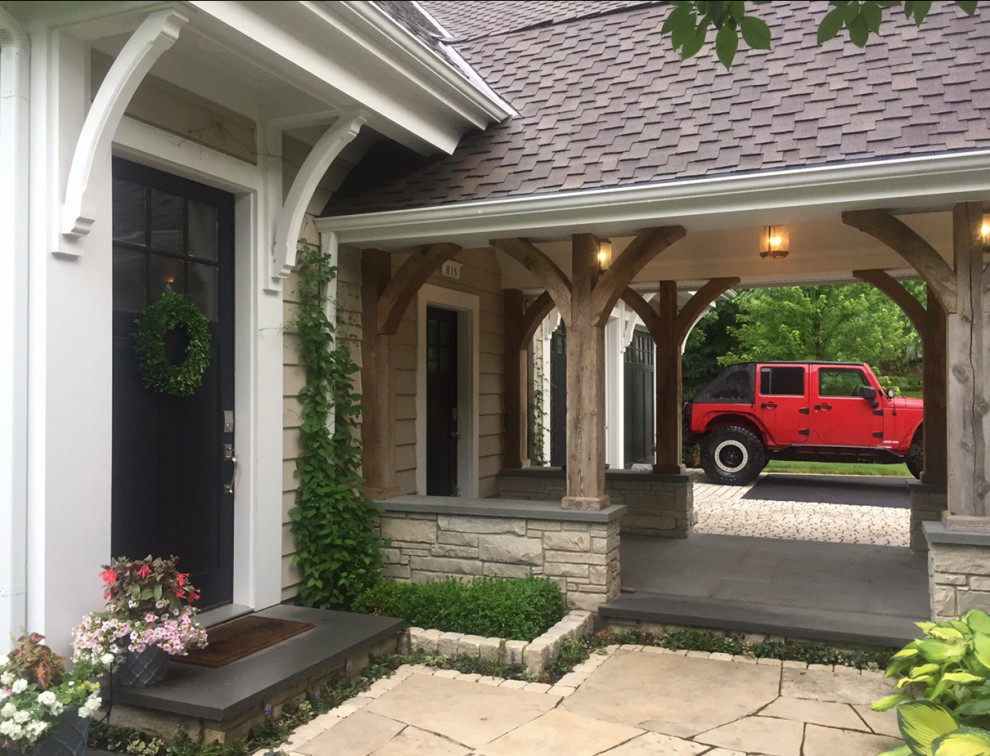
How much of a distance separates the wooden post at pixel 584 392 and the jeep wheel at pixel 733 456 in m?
8.13

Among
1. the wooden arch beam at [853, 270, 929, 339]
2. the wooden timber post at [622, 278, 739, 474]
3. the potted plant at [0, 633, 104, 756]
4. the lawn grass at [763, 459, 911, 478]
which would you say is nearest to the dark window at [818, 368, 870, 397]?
the lawn grass at [763, 459, 911, 478]

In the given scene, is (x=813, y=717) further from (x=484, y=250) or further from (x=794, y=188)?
(x=484, y=250)

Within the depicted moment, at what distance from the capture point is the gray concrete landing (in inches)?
181

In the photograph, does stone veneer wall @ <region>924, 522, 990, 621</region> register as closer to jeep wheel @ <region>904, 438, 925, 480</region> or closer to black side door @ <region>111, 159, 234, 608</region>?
black side door @ <region>111, 159, 234, 608</region>

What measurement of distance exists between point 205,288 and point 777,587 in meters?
4.18

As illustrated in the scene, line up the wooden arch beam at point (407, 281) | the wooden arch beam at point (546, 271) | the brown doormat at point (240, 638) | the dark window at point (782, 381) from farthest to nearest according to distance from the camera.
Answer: the dark window at point (782, 381), the wooden arch beam at point (407, 281), the wooden arch beam at point (546, 271), the brown doormat at point (240, 638)

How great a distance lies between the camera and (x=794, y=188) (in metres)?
4.29

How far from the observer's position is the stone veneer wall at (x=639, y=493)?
755 centimetres

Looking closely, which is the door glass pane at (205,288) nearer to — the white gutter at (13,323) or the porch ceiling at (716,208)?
the porch ceiling at (716,208)

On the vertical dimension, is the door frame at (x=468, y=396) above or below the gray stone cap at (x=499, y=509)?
above

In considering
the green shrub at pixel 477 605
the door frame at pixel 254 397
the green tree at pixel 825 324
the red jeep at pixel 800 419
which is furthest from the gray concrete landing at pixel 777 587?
the green tree at pixel 825 324

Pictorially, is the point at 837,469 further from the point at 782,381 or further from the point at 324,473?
the point at 324,473

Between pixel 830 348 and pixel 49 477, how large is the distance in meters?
14.5

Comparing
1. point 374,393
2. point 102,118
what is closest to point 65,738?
point 102,118
